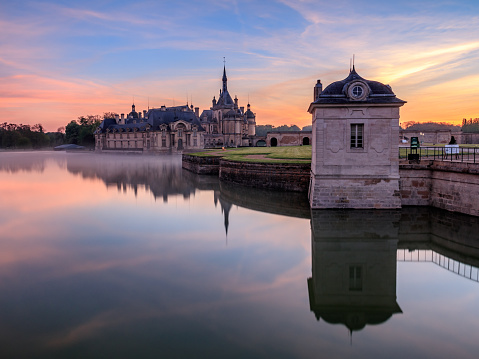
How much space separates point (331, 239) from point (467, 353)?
670cm

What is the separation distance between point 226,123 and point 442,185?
215 feet

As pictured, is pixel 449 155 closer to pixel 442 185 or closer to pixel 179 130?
pixel 442 185

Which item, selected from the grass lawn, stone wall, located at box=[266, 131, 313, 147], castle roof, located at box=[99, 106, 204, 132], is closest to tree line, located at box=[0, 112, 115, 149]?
castle roof, located at box=[99, 106, 204, 132]

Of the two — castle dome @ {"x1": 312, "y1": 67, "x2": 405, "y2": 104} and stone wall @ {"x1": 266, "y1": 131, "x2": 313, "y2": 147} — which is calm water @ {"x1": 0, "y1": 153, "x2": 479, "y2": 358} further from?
stone wall @ {"x1": 266, "y1": 131, "x2": 313, "y2": 147}

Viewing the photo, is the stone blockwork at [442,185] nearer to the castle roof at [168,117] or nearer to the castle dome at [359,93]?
the castle dome at [359,93]

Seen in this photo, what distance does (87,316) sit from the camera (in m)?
7.39

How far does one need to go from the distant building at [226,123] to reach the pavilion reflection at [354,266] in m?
64.6

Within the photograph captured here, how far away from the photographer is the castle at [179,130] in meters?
76.5

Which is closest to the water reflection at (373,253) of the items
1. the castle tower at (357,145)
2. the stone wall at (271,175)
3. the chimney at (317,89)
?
the castle tower at (357,145)

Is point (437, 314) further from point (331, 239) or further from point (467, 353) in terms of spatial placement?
point (331, 239)

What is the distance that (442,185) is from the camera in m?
15.8

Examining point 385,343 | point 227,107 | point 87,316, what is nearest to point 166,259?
point 87,316

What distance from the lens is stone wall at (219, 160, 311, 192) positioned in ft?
70.7

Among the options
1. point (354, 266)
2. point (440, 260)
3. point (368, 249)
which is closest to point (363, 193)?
point (368, 249)
